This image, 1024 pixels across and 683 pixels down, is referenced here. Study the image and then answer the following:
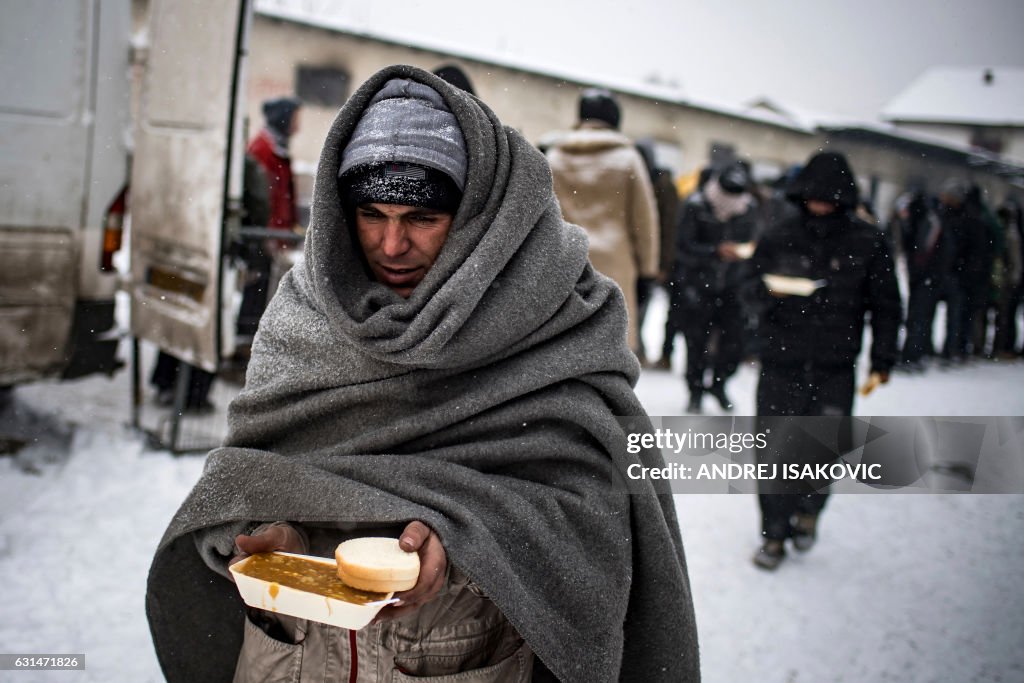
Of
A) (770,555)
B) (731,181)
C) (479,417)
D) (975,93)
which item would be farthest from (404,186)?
(731,181)

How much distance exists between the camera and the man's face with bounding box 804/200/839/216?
3.95 m

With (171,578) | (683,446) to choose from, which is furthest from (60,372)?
(683,446)

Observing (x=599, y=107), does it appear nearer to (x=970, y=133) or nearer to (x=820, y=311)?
(x=820, y=311)

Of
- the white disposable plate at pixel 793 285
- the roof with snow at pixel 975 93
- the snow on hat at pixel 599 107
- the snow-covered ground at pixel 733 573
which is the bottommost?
the snow-covered ground at pixel 733 573

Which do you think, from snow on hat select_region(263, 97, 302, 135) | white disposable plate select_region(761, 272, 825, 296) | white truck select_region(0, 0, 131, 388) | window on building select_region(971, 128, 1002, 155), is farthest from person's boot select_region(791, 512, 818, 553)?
snow on hat select_region(263, 97, 302, 135)

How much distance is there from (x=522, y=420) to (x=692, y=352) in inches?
211

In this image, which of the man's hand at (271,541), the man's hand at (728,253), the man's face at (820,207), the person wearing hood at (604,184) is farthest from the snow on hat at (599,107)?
the man's hand at (271,541)

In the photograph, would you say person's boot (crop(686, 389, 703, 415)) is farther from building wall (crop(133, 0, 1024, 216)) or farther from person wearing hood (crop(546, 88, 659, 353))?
building wall (crop(133, 0, 1024, 216))

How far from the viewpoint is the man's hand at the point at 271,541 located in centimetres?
122

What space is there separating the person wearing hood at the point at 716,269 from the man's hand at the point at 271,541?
5.63 meters

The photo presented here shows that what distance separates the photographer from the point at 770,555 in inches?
160

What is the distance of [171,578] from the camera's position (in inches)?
63.1

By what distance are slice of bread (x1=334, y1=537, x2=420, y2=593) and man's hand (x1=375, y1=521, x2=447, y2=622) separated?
Result: 20 mm

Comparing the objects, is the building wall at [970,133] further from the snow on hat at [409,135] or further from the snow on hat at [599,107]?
the snow on hat at [409,135]
